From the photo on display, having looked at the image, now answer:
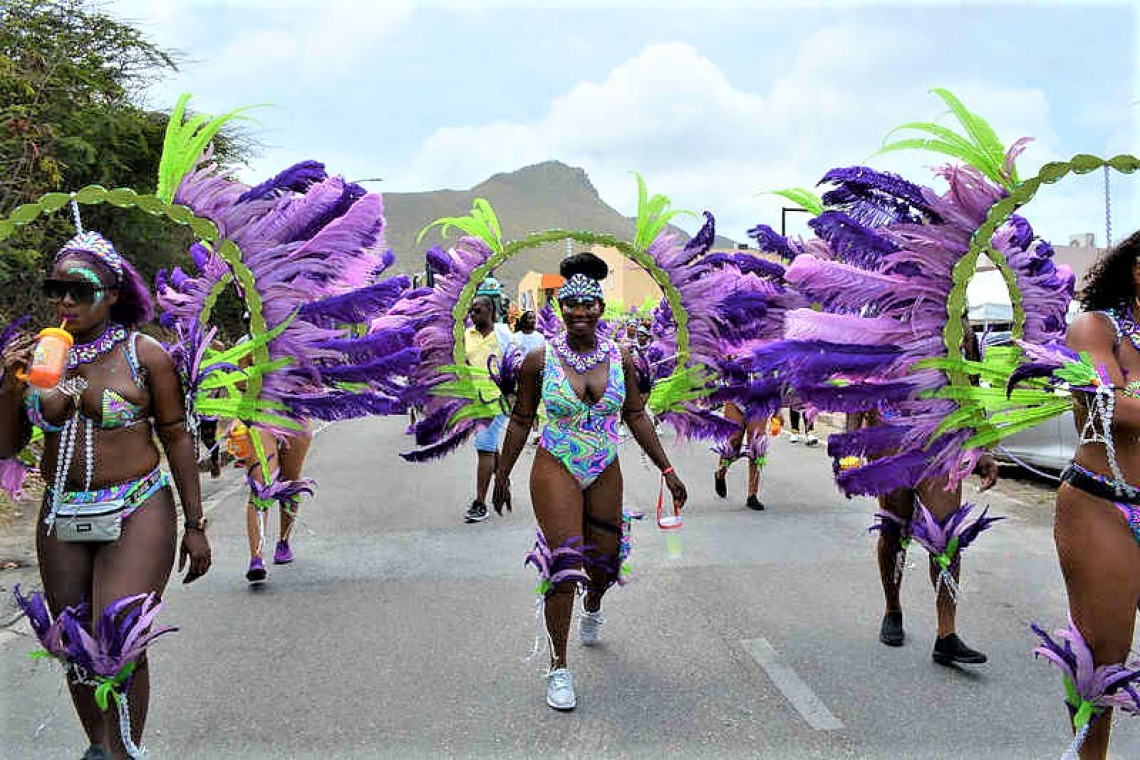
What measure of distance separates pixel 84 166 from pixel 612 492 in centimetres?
877

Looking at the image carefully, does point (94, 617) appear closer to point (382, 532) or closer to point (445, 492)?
point (382, 532)

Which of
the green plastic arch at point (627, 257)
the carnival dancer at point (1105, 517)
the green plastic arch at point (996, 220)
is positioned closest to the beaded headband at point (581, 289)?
the green plastic arch at point (627, 257)

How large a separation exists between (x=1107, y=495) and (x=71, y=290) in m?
3.47

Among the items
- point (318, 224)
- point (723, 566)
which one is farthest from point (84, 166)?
point (723, 566)

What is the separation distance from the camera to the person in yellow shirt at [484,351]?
7195mm

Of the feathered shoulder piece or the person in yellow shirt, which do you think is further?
the person in yellow shirt

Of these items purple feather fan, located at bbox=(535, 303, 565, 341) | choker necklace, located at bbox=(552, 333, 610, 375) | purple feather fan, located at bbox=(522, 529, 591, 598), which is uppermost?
purple feather fan, located at bbox=(535, 303, 565, 341)

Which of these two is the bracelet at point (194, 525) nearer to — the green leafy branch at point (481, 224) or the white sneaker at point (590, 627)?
the white sneaker at point (590, 627)

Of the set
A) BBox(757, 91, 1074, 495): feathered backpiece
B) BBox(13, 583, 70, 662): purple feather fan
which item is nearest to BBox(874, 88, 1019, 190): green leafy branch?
BBox(757, 91, 1074, 495): feathered backpiece

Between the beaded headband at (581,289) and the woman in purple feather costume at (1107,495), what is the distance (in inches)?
74.1

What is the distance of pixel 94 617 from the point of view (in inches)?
112

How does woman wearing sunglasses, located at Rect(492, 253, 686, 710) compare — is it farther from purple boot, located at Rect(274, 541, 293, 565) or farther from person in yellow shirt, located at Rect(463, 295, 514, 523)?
person in yellow shirt, located at Rect(463, 295, 514, 523)

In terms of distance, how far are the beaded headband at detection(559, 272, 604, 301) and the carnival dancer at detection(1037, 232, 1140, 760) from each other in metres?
1.89

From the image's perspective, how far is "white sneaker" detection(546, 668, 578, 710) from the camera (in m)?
3.76
